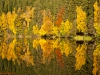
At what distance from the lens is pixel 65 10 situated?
70875 mm

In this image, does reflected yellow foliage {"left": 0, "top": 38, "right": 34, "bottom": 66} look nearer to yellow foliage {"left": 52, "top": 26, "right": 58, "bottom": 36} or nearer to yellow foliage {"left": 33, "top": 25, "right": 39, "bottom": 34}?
yellow foliage {"left": 52, "top": 26, "right": 58, "bottom": 36}

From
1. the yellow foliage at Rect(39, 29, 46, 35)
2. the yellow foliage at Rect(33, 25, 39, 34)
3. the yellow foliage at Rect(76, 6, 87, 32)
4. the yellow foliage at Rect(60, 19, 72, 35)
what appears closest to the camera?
the yellow foliage at Rect(76, 6, 87, 32)

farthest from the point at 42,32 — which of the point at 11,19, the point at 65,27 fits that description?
the point at 11,19

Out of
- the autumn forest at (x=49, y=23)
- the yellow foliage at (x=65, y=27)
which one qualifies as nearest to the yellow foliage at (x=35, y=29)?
the autumn forest at (x=49, y=23)

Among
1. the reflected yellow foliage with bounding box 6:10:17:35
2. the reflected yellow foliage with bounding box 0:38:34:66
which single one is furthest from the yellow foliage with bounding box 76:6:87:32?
the reflected yellow foliage with bounding box 0:38:34:66

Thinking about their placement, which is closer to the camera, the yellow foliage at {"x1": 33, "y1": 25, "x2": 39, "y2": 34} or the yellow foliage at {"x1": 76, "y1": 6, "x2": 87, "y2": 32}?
the yellow foliage at {"x1": 76, "y1": 6, "x2": 87, "y2": 32}

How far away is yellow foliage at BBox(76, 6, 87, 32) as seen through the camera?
64.9m

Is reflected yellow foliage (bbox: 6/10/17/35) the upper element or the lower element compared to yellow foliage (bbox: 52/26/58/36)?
upper

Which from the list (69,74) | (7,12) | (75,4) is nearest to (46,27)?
(75,4)

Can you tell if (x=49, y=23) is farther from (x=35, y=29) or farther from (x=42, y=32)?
(x=35, y=29)

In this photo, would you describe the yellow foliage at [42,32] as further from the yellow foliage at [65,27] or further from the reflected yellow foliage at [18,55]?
the reflected yellow foliage at [18,55]

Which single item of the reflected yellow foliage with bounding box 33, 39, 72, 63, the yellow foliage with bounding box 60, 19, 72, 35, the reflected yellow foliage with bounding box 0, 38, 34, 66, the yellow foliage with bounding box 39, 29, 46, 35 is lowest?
the reflected yellow foliage with bounding box 0, 38, 34, 66

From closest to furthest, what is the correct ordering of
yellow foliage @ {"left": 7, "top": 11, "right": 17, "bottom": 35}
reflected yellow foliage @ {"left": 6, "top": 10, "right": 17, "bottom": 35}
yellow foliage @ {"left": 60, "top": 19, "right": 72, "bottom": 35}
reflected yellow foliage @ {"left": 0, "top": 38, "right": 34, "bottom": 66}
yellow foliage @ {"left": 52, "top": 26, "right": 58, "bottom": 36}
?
reflected yellow foliage @ {"left": 0, "top": 38, "right": 34, "bottom": 66} → yellow foliage @ {"left": 60, "top": 19, "right": 72, "bottom": 35} → yellow foliage @ {"left": 52, "top": 26, "right": 58, "bottom": 36} → reflected yellow foliage @ {"left": 6, "top": 10, "right": 17, "bottom": 35} → yellow foliage @ {"left": 7, "top": 11, "right": 17, "bottom": 35}

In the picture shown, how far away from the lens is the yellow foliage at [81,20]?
213 ft
